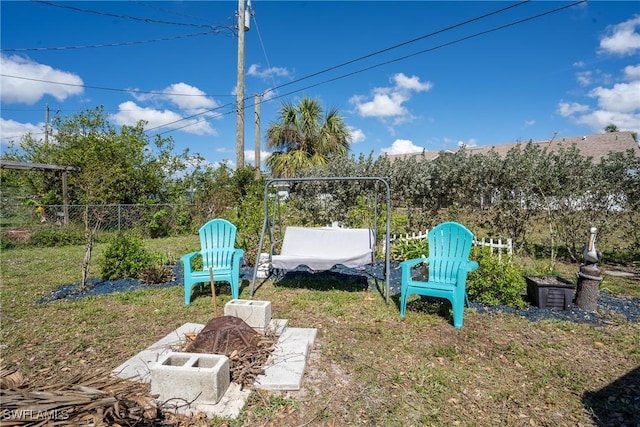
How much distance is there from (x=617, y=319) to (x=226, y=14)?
443 inches

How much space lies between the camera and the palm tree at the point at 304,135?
12.5m

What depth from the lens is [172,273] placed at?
17.9 feet

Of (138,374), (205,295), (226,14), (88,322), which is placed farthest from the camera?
(226,14)

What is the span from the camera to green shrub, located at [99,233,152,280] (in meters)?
5.21

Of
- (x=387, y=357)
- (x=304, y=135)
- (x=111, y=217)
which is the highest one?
(x=304, y=135)

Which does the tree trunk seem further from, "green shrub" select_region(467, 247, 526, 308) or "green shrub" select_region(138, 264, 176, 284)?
"green shrub" select_region(138, 264, 176, 284)

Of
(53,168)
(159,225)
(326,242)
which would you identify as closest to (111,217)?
(159,225)

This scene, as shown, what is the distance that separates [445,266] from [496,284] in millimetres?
769

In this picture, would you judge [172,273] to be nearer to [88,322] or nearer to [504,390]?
[88,322]

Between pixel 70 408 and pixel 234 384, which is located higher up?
pixel 70 408

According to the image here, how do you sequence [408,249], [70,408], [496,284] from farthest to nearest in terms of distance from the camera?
[408,249], [496,284], [70,408]

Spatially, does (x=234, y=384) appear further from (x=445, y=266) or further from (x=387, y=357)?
(x=445, y=266)

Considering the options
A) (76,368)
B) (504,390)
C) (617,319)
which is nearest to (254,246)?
(76,368)

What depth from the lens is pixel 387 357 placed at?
2.93m
